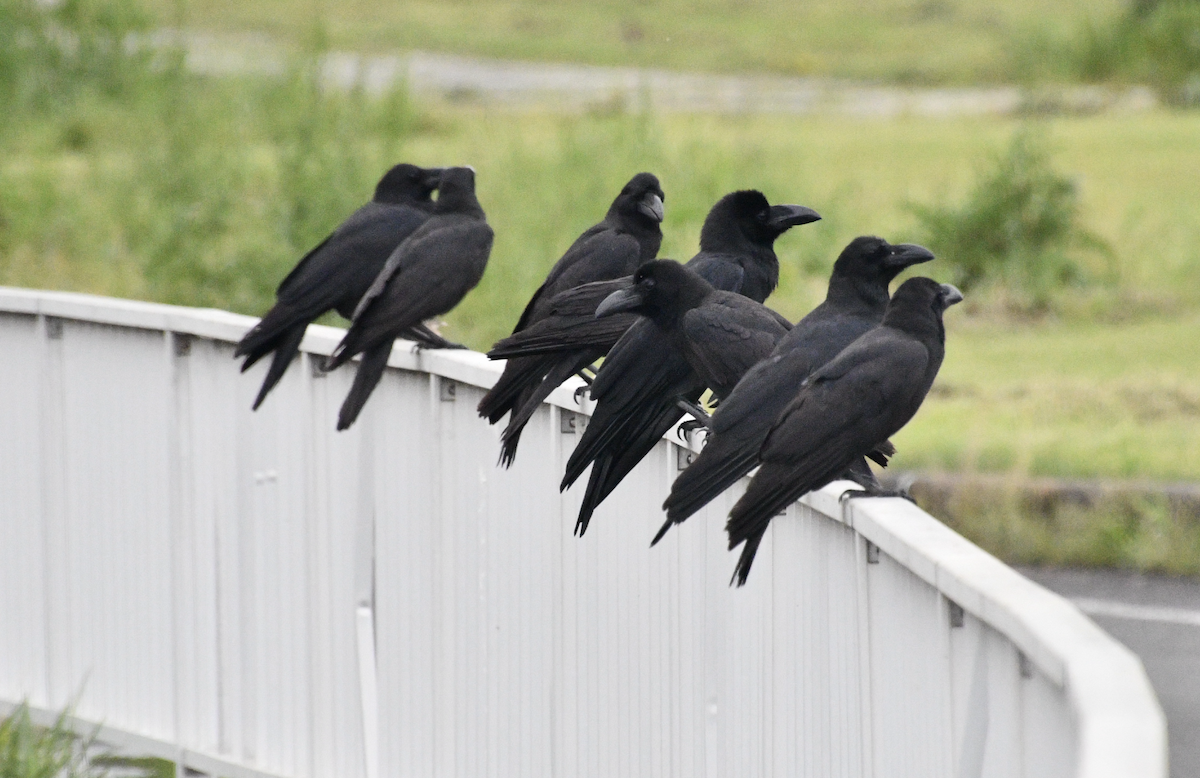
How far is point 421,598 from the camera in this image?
4.94m

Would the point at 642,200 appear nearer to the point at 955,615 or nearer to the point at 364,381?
the point at 364,381

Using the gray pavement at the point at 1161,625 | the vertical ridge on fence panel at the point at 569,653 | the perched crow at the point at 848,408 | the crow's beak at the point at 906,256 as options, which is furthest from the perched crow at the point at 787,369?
the gray pavement at the point at 1161,625

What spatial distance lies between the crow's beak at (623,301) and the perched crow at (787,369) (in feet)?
1.50

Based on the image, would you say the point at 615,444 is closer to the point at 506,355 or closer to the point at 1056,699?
the point at 506,355

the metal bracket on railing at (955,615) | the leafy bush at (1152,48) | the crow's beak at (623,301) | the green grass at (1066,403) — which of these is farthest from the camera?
the leafy bush at (1152,48)

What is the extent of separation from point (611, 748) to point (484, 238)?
7.54ft

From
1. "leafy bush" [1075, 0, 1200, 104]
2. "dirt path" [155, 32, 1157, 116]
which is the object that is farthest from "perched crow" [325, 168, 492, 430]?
"leafy bush" [1075, 0, 1200, 104]

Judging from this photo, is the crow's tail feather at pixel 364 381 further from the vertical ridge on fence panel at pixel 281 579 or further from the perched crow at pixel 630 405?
the perched crow at pixel 630 405

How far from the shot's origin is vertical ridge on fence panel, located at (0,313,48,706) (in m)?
6.00

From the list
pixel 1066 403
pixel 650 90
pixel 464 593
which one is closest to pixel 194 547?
pixel 464 593

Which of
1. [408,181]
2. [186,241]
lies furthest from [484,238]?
[186,241]

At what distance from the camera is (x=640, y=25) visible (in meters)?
29.8

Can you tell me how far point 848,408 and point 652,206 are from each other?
2.12 m

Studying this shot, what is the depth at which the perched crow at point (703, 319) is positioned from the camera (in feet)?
14.4
